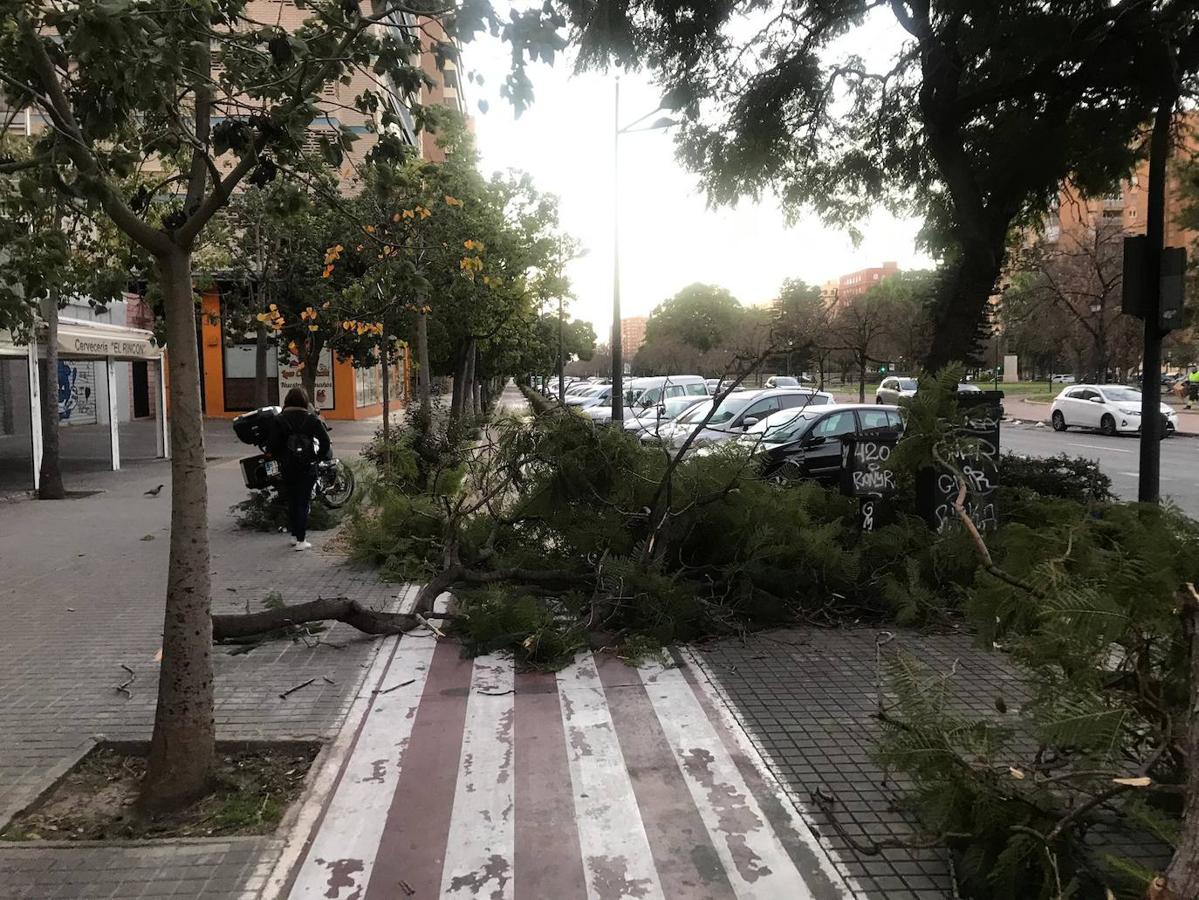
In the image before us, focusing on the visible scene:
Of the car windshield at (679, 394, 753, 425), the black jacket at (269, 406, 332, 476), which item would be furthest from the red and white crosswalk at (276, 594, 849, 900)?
the car windshield at (679, 394, 753, 425)

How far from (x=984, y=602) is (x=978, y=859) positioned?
1.23 metres

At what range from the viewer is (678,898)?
3.21m

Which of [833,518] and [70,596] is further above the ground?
[833,518]

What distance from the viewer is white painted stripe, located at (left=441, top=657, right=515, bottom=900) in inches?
130

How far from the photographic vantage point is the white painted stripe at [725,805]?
3.31 metres

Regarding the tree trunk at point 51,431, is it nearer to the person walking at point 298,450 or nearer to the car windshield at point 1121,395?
the person walking at point 298,450

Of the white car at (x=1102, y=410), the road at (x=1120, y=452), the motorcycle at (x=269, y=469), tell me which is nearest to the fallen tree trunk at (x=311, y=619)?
the motorcycle at (x=269, y=469)

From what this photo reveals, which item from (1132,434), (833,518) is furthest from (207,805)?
(1132,434)

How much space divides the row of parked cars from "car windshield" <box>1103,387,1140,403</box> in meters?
13.8

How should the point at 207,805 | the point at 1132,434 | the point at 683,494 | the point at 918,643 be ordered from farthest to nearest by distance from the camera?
the point at 1132,434 < the point at 683,494 < the point at 918,643 < the point at 207,805

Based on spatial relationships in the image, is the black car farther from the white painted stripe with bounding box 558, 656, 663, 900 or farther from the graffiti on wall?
the graffiti on wall

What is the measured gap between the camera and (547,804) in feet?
12.9

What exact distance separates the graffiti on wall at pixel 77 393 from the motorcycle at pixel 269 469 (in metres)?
22.0

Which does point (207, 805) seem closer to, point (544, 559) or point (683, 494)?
point (544, 559)
